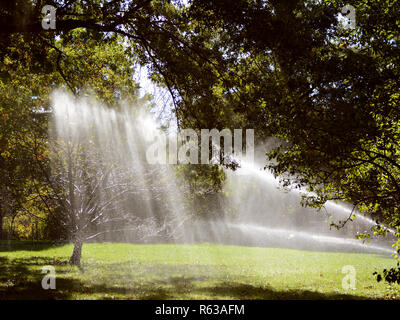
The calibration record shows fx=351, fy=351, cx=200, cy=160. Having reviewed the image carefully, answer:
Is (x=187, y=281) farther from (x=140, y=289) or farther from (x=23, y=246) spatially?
(x=23, y=246)

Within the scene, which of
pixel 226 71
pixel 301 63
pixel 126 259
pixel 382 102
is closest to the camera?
pixel 382 102

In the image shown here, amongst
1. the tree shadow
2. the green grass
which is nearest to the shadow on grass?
the green grass

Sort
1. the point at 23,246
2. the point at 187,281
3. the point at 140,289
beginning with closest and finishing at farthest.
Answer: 1. the point at 140,289
2. the point at 187,281
3. the point at 23,246

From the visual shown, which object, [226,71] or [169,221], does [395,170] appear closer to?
→ [226,71]

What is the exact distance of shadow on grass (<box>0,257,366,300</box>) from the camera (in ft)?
30.1

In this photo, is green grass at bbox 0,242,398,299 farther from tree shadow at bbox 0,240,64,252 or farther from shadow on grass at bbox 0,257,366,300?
tree shadow at bbox 0,240,64,252

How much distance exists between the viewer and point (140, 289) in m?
10.4

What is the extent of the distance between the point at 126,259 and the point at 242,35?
14.5m

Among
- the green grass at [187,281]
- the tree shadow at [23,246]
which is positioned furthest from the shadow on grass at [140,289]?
the tree shadow at [23,246]

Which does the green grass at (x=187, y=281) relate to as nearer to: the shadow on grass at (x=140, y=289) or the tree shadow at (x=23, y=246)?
the shadow on grass at (x=140, y=289)

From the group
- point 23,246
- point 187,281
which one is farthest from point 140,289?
point 23,246

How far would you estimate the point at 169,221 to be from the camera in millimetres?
27344

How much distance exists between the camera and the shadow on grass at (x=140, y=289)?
30.1 feet
